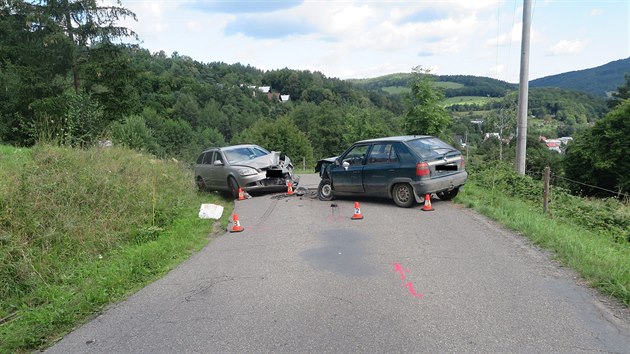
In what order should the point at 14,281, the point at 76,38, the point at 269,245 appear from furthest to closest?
the point at 76,38
the point at 269,245
the point at 14,281

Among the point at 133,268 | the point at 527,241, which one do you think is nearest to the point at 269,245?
the point at 133,268

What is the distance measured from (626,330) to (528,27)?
437 inches

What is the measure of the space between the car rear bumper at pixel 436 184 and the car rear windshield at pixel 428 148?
56cm

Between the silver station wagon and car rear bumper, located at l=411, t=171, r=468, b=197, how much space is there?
5.30 meters

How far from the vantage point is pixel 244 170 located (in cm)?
1393

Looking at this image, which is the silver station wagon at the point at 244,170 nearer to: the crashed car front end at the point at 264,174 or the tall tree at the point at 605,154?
the crashed car front end at the point at 264,174

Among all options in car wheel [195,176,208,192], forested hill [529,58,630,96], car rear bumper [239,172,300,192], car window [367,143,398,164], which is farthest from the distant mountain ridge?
car window [367,143,398,164]

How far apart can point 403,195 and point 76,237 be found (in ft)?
21.7

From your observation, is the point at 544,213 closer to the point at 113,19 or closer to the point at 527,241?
the point at 527,241

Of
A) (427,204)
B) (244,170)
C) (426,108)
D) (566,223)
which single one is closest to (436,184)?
(427,204)

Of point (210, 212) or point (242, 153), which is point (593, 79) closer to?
point (242, 153)

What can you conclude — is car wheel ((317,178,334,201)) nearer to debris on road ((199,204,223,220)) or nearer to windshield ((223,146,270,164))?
debris on road ((199,204,223,220))

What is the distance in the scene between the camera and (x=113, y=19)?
28.5 meters

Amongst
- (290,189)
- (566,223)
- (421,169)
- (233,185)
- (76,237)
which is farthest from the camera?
(233,185)
